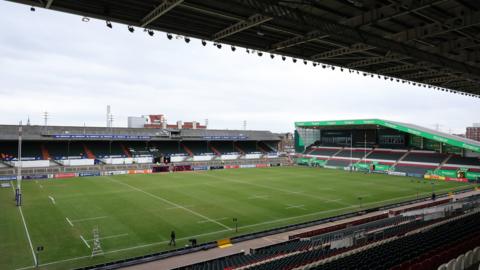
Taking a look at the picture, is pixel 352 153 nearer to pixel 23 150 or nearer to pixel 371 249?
pixel 371 249

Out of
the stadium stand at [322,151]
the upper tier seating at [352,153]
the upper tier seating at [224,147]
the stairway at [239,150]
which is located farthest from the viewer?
the stairway at [239,150]

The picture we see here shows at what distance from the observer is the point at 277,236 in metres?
23.8

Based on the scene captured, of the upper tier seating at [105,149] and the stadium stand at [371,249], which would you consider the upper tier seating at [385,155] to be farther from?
the upper tier seating at [105,149]

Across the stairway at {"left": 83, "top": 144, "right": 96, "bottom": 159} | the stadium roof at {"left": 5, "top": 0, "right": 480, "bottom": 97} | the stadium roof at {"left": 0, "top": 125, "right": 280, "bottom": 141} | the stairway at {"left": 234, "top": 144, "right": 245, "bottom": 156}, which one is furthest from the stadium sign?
the stadium roof at {"left": 5, "top": 0, "right": 480, "bottom": 97}

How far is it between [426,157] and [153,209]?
58148mm

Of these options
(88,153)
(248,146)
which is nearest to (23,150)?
(88,153)

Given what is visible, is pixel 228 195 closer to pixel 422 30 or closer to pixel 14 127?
pixel 422 30

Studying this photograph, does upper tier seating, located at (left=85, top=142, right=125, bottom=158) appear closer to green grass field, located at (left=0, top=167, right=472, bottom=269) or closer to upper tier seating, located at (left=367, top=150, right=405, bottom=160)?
green grass field, located at (left=0, top=167, right=472, bottom=269)

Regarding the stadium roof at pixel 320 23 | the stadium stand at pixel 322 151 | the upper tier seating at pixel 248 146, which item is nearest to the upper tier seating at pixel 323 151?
the stadium stand at pixel 322 151

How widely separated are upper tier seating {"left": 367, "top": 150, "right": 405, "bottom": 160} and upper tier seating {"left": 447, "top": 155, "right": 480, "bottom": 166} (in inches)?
427

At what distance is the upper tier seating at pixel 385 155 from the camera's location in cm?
7019

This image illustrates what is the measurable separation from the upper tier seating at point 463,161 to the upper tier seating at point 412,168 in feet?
11.6

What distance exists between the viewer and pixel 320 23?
1266 centimetres

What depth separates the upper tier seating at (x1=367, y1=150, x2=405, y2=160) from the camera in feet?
230
